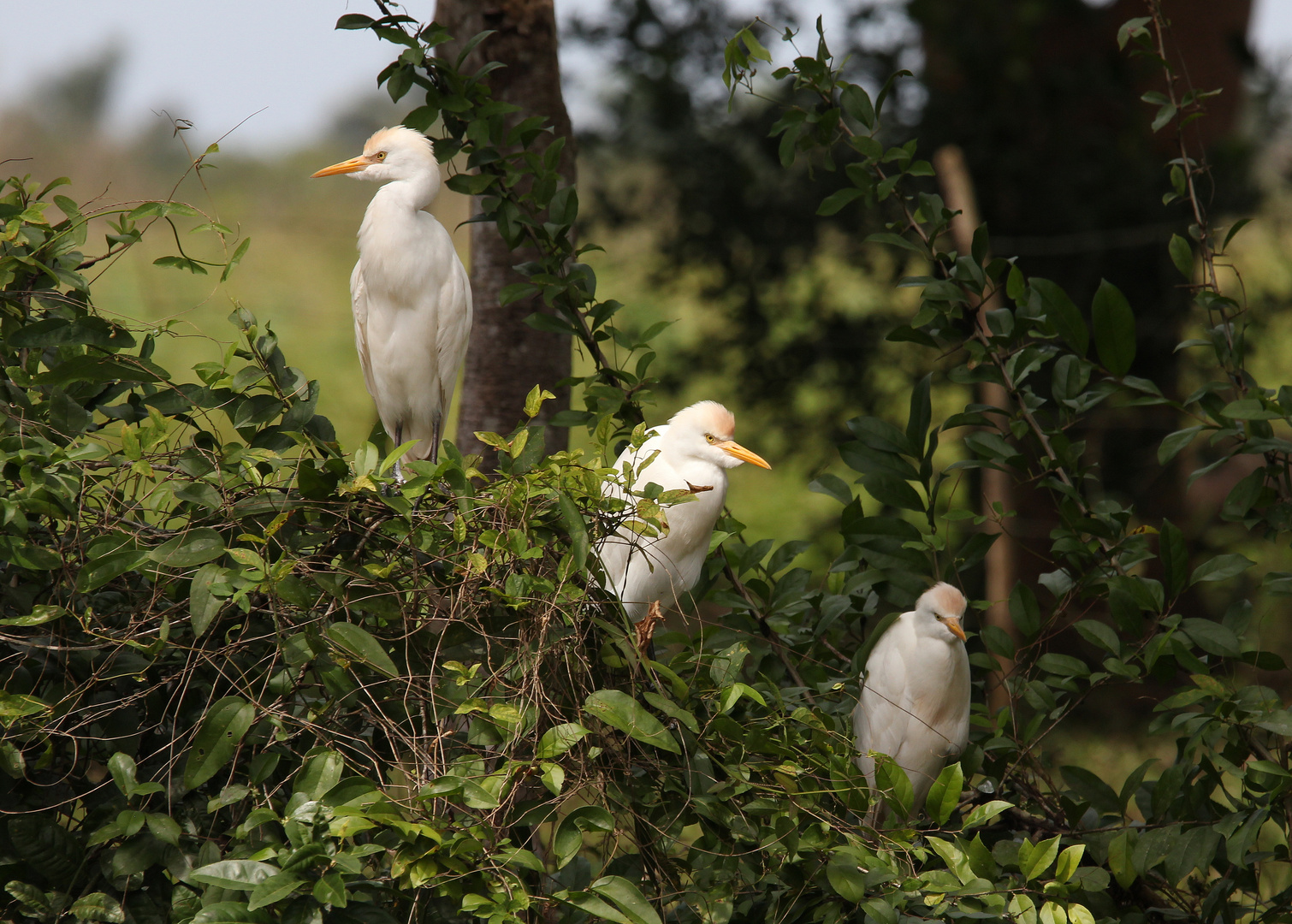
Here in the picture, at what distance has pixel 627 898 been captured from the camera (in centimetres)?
105

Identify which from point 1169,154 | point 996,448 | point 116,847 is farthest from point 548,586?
point 1169,154

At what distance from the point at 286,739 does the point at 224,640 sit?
20 centimetres

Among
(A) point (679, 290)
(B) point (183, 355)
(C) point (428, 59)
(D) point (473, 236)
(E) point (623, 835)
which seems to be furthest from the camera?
(B) point (183, 355)

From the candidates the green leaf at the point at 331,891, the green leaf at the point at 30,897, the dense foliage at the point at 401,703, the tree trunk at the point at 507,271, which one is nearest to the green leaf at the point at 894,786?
the dense foliage at the point at 401,703

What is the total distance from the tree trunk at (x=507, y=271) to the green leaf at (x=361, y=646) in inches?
50.7

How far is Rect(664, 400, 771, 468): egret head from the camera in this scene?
1.78 m

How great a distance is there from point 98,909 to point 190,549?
388mm

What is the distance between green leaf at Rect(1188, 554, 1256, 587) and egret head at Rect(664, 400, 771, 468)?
Result: 2.34ft

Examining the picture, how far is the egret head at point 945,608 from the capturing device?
79.9 inches

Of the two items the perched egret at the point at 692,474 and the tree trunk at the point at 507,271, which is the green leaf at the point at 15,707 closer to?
the perched egret at the point at 692,474

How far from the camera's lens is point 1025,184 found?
4.44 meters

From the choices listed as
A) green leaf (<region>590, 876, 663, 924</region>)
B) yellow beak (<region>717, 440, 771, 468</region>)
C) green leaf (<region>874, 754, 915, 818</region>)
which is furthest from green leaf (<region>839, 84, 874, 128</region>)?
green leaf (<region>590, 876, 663, 924</region>)

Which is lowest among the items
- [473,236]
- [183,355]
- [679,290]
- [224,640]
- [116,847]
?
[183,355]

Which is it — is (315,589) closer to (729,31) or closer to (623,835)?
(623,835)
